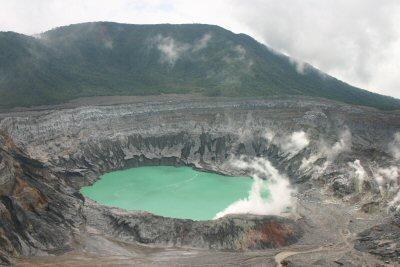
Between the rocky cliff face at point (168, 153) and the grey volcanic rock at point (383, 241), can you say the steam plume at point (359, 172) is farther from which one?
the grey volcanic rock at point (383, 241)

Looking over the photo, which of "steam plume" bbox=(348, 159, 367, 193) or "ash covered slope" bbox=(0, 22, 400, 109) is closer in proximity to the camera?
"steam plume" bbox=(348, 159, 367, 193)

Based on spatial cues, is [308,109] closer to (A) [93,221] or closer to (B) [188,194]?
(B) [188,194]

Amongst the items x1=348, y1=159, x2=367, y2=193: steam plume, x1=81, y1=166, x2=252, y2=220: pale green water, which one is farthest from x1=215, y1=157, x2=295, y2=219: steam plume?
x1=348, y1=159, x2=367, y2=193: steam plume

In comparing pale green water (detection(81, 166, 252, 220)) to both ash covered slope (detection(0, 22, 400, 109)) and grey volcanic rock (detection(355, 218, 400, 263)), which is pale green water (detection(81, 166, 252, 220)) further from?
ash covered slope (detection(0, 22, 400, 109))

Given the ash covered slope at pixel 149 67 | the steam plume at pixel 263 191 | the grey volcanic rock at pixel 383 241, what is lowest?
the grey volcanic rock at pixel 383 241

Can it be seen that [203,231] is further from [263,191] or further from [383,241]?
[263,191]

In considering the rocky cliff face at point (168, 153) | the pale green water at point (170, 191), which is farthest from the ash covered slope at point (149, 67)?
the pale green water at point (170, 191)
